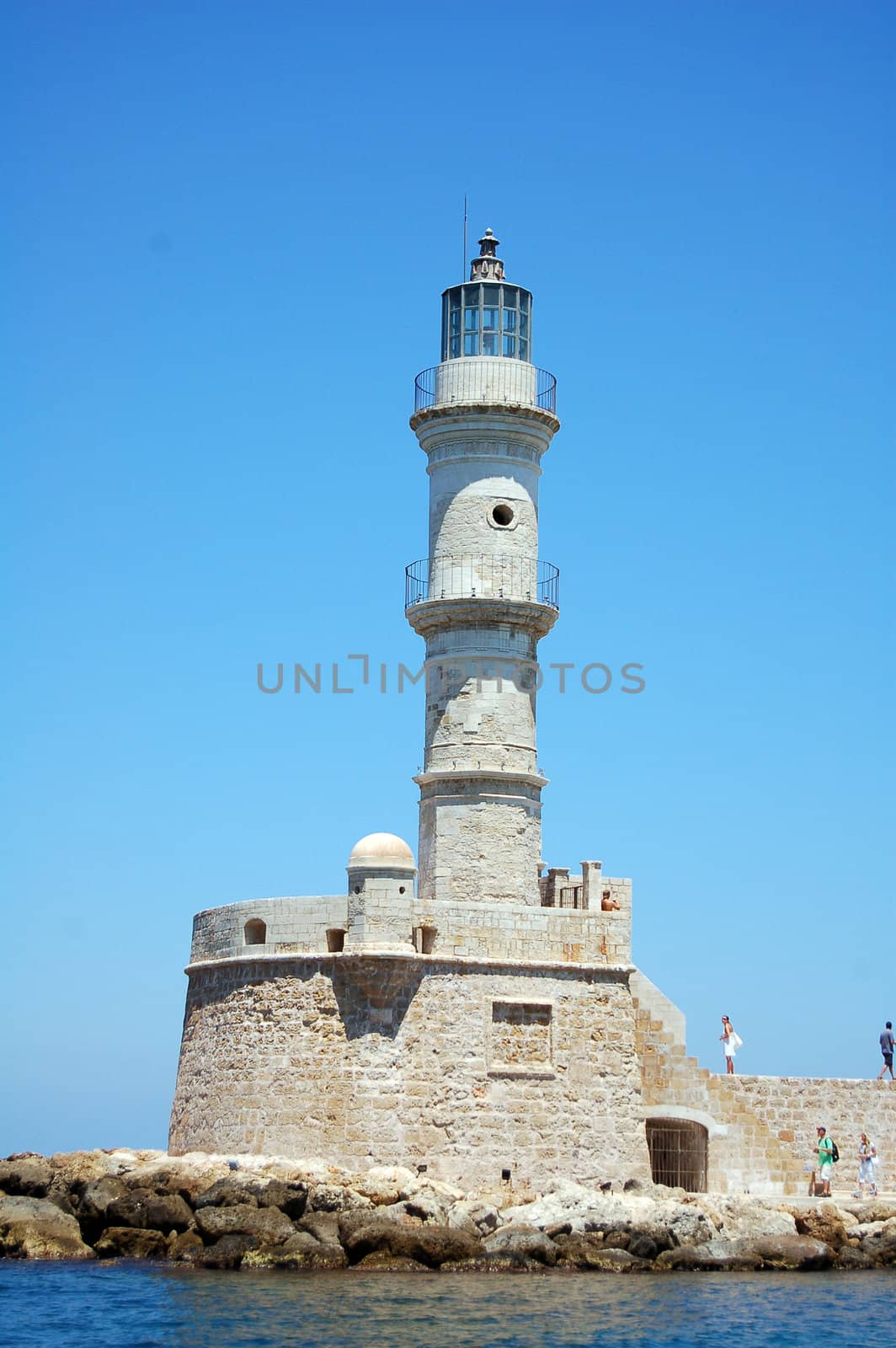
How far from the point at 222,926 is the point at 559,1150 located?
5.51m

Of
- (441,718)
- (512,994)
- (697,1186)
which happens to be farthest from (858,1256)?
(441,718)

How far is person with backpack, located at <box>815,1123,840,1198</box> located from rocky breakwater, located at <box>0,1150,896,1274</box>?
2.18 feet

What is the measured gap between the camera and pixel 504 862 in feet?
92.4

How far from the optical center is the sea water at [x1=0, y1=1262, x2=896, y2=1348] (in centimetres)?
1972

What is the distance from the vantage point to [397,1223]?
23.5 metres

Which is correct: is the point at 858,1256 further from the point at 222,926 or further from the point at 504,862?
the point at 222,926

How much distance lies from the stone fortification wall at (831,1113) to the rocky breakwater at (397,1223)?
1.56 meters

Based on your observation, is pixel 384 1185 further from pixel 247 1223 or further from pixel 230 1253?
pixel 230 1253

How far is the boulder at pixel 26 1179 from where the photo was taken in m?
26.0

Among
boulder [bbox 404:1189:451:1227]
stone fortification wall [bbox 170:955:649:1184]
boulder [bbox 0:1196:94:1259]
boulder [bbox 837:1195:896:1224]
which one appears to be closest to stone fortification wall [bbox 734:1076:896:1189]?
boulder [bbox 837:1195:896:1224]

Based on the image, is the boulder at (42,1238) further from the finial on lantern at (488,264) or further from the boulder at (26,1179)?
the finial on lantern at (488,264)

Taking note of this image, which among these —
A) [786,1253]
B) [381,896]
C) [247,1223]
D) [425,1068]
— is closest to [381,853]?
[381,896]

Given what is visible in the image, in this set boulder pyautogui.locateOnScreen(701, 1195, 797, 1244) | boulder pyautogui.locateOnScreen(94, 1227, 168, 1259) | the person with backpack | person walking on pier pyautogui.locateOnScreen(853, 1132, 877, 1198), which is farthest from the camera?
person walking on pier pyautogui.locateOnScreen(853, 1132, 877, 1198)

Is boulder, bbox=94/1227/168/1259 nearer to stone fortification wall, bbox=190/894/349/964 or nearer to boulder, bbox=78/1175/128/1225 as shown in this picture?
boulder, bbox=78/1175/128/1225
